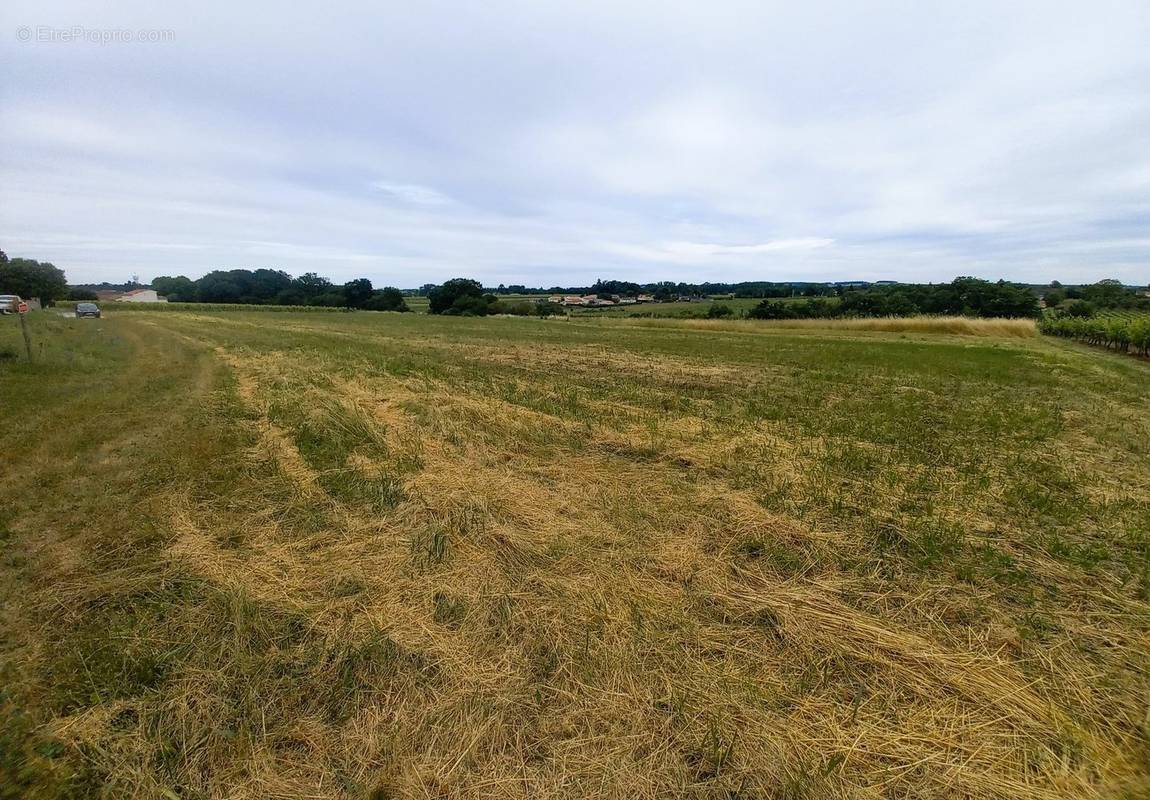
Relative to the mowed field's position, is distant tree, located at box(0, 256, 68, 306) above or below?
above

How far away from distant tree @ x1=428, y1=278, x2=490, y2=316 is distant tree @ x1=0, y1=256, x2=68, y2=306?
49796mm

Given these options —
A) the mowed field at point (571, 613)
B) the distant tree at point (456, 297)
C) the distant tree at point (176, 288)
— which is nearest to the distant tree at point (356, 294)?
the distant tree at point (456, 297)

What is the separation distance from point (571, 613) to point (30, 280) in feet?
268

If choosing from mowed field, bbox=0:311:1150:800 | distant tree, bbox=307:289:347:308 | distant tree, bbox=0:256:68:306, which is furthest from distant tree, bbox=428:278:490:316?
mowed field, bbox=0:311:1150:800

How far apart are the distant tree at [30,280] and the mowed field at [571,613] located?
70.6 meters

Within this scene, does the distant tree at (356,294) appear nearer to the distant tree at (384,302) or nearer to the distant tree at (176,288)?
the distant tree at (384,302)

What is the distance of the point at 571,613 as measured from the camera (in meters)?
3.14

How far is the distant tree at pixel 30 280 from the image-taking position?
51.3 meters

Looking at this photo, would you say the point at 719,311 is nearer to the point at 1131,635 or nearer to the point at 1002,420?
the point at 1002,420

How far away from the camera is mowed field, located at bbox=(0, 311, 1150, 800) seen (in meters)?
2.15

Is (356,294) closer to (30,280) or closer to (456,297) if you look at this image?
(456,297)

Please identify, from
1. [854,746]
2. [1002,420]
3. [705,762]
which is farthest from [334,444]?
[1002,420]

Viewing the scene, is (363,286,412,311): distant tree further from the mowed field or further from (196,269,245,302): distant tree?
the mowed field

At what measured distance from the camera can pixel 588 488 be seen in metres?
5.30
